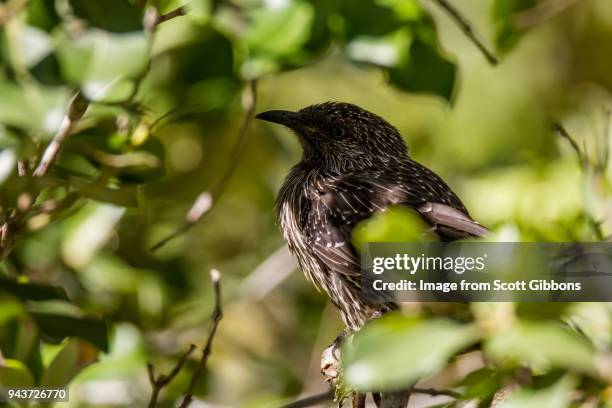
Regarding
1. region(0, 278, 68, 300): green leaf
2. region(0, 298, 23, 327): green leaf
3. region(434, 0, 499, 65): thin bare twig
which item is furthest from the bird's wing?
region(0, 298, 23, 327): green leaf

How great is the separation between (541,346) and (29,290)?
1615mm

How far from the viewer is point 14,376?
3572mm

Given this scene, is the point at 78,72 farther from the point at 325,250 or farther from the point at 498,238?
the point at 325,250

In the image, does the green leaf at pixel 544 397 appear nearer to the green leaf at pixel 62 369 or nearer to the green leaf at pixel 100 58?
the green leaf at pixel 100 58

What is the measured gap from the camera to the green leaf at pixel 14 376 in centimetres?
355

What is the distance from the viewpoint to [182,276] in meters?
5.63

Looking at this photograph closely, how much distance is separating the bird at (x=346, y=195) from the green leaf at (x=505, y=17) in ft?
2.47

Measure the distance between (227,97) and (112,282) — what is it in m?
1.32

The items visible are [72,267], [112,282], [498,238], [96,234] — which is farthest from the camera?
[112,282]

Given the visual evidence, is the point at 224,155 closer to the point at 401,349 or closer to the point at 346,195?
the point at 346,195

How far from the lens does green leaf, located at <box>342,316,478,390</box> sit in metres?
2.16

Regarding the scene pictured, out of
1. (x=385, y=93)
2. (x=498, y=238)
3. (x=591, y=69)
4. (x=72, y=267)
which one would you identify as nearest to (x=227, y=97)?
(x=72, y=267)

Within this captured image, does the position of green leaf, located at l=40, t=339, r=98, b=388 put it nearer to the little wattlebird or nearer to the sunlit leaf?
the sunlit leaf

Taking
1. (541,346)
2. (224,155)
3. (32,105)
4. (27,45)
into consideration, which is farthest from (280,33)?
(224,155)
